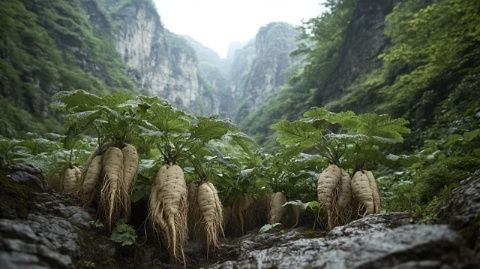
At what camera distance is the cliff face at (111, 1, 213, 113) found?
64812mm

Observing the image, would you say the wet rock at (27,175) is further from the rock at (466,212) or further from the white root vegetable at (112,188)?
the rock at (466,212)

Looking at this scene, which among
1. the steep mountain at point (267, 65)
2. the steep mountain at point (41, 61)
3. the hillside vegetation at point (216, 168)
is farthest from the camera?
the steep mountain at point (267, 65)

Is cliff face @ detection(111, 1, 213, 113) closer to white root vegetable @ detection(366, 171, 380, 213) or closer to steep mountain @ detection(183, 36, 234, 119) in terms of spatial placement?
steep mountain @ detection(183, 36, 234, 119)

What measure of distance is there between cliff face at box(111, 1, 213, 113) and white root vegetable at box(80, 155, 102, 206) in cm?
5228

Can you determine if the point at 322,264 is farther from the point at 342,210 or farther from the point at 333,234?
the point at 342,210

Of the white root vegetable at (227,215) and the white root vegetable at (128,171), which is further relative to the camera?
the white root vegetable at (227,215)

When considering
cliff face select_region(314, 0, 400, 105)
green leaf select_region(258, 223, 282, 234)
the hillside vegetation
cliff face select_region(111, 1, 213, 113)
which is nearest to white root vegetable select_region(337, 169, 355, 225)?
the hillside vegetation

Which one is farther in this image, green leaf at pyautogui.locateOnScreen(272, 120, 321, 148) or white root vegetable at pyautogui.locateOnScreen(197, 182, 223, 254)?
green leaf at pyautogui.locateOnScreen(272, 120, 321, 148)

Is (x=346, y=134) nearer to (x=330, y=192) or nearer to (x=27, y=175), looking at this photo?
(x=330, y=192)

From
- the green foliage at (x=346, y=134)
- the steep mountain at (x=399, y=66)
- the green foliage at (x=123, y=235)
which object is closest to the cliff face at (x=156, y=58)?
the steep mountain at (x=399, y=66)

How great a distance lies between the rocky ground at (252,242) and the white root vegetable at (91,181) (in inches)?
4.3

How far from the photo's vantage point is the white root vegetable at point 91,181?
354cm

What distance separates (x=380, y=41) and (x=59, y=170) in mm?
22666

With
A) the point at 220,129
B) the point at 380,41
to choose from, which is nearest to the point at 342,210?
the point at 220,129
